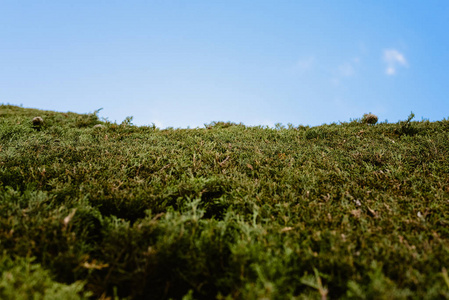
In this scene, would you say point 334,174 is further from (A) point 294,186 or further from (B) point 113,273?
(B) point 113,273

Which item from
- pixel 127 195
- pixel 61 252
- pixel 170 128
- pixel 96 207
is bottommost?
pixel 61 252

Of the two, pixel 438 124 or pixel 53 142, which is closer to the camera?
pixel 53 142

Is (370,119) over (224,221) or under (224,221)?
over

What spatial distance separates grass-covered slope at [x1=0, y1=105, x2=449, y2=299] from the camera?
2.44 metres

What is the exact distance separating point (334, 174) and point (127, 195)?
12.6ft

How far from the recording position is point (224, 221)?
3.35 m

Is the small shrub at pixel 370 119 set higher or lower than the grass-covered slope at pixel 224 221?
higher

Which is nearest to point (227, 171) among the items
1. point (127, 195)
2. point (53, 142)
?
point (127, 195)

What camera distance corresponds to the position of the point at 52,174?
4.64 m

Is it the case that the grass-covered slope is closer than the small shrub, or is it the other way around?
the grass-covered slope

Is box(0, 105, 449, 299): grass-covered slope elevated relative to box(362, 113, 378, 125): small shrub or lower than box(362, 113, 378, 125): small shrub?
lower

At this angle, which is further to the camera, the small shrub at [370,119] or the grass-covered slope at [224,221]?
the small shrub at [370,119]

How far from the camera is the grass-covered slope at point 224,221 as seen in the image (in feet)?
8.00

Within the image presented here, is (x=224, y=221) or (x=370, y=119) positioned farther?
(x=370, y=119)
